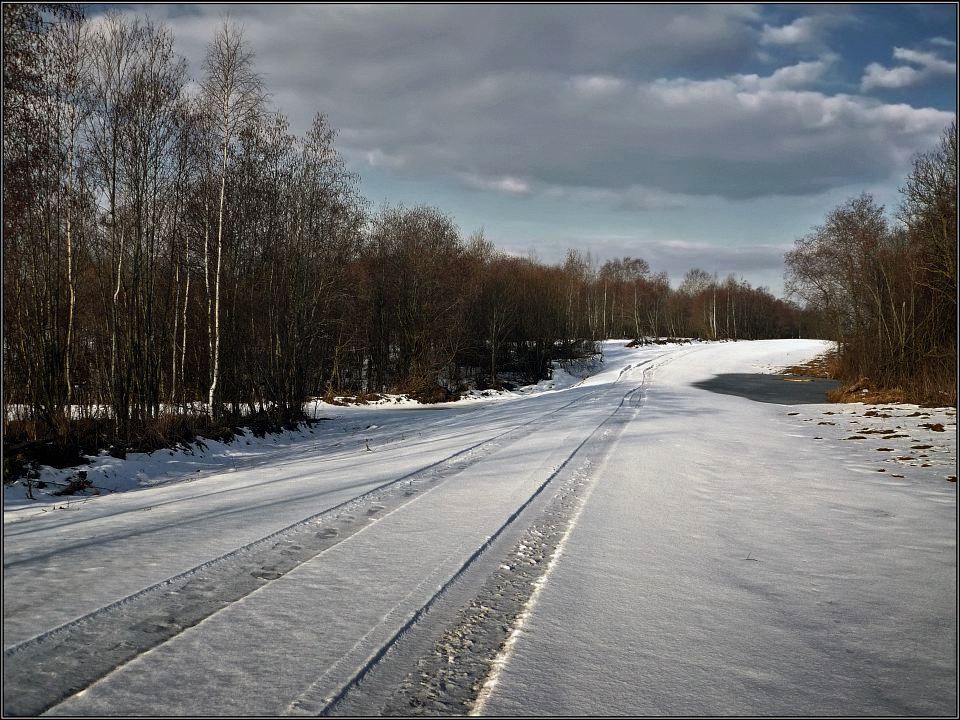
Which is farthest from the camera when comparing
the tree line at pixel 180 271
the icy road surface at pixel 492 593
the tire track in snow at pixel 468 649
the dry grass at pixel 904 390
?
the dry grass at pixel 904 390

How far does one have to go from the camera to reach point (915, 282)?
66.1ft

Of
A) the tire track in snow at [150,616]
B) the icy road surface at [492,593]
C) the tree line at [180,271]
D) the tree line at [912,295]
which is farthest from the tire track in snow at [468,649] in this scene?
the tree line at [912,295]

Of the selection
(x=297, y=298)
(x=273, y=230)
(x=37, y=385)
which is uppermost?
(x=273, y=230)

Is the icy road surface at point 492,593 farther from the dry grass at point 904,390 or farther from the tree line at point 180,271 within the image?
the dry grass at point 904,390

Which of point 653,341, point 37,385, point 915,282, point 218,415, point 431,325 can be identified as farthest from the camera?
point 653,341

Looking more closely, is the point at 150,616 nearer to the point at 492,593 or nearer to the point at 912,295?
the point at 492,593

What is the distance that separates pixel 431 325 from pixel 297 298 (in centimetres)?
1172

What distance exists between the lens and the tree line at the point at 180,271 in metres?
10.7

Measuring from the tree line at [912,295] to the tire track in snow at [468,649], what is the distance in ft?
48.6

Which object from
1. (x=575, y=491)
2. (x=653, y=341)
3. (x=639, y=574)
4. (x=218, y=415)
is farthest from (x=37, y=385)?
(x=653, y=341)

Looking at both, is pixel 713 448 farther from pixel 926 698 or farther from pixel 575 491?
pixel 926 698

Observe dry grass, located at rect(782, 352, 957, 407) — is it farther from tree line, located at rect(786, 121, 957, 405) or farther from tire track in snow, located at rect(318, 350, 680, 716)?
tire track in snow, located at rect(318, 350, 680, 716)

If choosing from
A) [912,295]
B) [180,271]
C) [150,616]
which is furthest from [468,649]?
[912,295]

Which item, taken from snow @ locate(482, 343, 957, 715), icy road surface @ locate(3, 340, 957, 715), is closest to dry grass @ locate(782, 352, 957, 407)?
icy road surface @ locate(3, 340, 957, 715)
